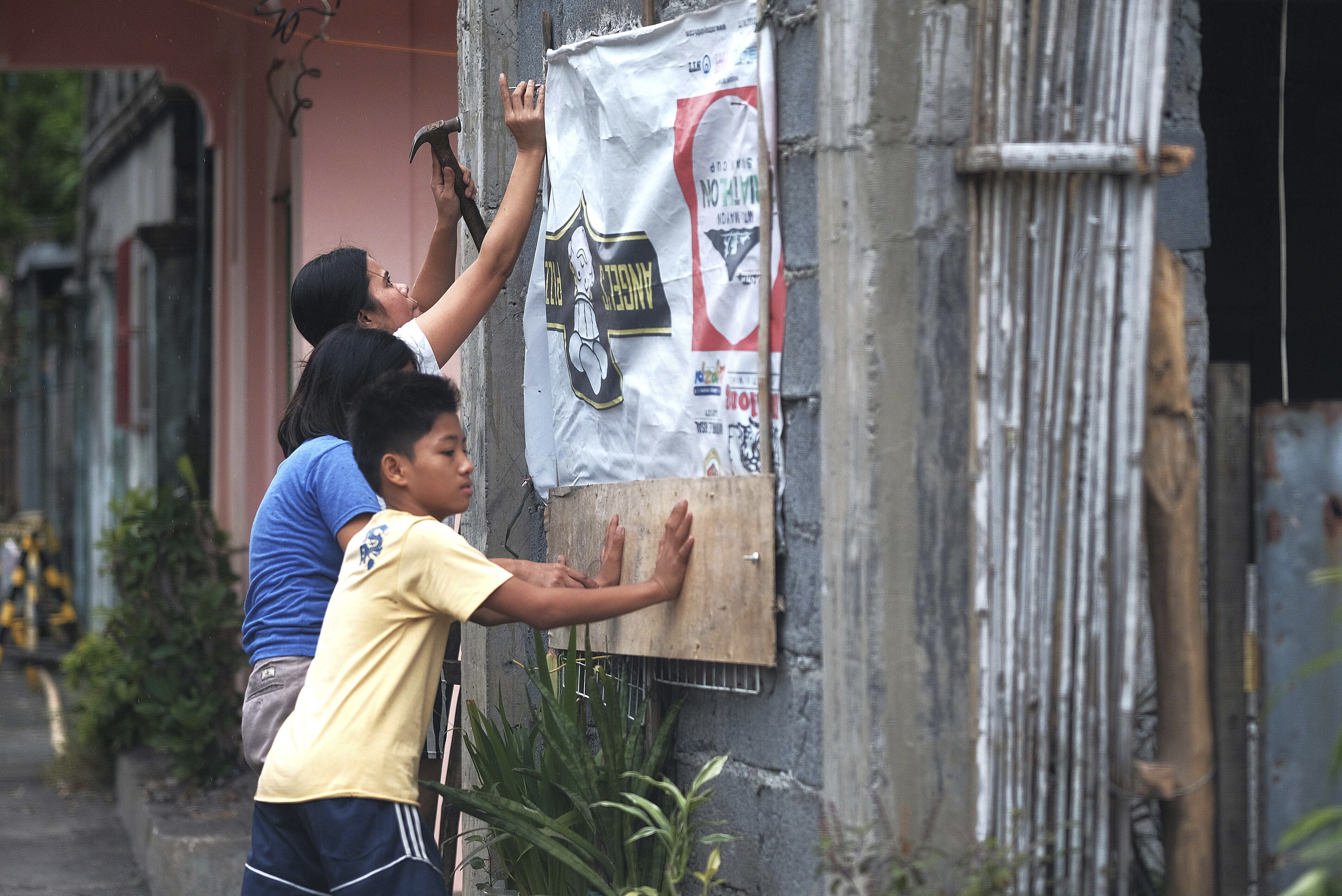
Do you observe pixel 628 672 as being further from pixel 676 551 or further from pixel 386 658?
pixel 386 658

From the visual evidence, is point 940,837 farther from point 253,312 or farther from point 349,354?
point 253,312

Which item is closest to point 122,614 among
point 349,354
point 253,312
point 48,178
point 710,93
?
point 253,312

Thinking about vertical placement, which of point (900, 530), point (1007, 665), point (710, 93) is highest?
point (710, 93)

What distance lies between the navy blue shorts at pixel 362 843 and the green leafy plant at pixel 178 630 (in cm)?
414

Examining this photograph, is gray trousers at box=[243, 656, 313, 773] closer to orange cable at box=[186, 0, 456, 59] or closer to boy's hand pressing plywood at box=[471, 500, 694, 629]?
boy's hand pressing plywood at box=[471, 500, 694, 629]

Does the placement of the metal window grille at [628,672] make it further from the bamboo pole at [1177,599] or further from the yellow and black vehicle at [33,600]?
the yellow and black vehicle at [33,600]

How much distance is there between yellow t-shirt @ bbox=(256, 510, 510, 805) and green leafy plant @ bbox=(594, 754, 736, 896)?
20.6 inches

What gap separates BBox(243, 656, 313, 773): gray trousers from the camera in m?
3.24

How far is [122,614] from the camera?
7539 mm

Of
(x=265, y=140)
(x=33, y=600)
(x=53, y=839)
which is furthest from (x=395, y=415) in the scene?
(x=33, y=600)

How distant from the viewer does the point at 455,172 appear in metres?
4.25

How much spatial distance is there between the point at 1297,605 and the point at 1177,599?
0.19 m

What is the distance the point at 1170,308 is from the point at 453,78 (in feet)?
14.8

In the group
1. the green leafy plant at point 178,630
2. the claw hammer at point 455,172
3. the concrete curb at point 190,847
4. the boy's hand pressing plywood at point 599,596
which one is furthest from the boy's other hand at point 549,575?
the green leafy plant at point 178,630
